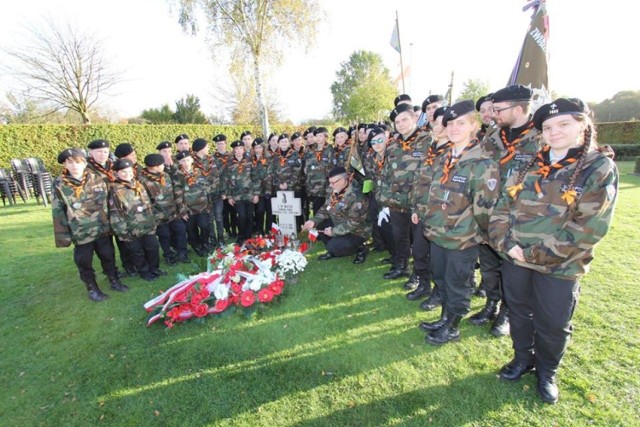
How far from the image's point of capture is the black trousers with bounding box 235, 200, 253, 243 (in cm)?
693

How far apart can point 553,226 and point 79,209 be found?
5395 mm

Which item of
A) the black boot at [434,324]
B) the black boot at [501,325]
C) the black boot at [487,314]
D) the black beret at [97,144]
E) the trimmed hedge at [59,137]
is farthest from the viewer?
the trimmed hedge at [59,137]

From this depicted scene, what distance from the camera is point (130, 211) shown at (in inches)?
196

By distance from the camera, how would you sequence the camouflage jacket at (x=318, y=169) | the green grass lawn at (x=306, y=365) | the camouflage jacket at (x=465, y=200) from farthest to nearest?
the camouflage jacket at (x=318, y=169) < the camouflage jacket at (x=465, y=200) < the green grass lawn at (x=306, y=365)

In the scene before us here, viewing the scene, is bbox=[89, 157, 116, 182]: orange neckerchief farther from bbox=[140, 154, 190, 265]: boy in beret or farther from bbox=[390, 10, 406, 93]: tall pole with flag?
bbox=[390, 10, 406, 93]: tall pole with flag

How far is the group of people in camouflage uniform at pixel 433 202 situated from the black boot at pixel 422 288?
2 centimetres

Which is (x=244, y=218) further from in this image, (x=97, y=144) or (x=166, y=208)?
(x=97, y=144)

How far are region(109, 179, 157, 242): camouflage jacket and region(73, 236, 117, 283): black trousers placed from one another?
0.75ft

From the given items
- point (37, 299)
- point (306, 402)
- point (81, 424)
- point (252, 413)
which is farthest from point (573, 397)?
point (37, 299)

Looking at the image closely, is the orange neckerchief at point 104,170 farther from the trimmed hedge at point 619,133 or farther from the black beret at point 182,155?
the trimmed hedge at point 619,133

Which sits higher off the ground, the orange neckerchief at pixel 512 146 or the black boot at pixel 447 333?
the orange neckerchief at pixel 512 146

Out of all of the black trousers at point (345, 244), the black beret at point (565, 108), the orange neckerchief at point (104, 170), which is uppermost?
the black beret at point (565, 108)

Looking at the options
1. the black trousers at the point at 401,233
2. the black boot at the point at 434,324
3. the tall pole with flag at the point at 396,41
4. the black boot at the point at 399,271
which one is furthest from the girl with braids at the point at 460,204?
the tall pole with flag at the point at 396,41

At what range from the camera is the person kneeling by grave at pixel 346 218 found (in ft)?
18.2
